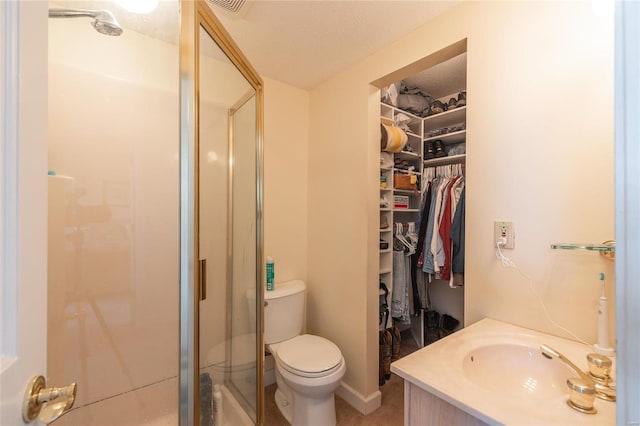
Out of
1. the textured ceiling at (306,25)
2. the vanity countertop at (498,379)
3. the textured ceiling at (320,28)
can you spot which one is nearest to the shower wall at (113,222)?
the textured ceiling at (306,25)

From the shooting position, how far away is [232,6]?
1.33 metres

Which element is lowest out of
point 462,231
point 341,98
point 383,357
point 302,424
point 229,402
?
point 302,424

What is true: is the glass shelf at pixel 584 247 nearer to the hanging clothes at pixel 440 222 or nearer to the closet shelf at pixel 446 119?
the hanging clothes at pixel 440 222

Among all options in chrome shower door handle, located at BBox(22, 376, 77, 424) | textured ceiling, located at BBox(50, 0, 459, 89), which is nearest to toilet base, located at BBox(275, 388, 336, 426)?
chrome shower door handle, located at BBox(22, 376, 77, 424)

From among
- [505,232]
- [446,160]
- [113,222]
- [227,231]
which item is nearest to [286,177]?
[227,231]

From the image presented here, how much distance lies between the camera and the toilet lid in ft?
5.02

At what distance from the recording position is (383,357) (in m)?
2.05

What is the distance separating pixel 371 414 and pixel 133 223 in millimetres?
1850

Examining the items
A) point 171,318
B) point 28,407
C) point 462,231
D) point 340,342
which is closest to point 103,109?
point 171,318

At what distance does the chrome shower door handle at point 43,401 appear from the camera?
1.40 feet

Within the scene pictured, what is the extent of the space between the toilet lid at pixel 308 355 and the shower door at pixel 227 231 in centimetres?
18

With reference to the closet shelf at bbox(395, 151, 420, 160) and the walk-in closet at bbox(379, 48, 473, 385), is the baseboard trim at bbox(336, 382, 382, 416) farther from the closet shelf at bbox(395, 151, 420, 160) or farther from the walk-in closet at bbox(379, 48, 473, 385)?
the closet shelf at bbox(395, 151, 420, 160)

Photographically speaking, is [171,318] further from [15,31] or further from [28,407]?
[15,31]

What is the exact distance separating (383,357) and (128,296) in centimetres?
175
